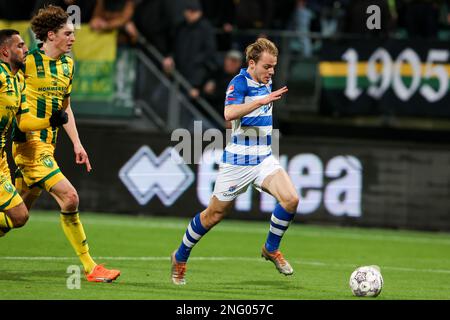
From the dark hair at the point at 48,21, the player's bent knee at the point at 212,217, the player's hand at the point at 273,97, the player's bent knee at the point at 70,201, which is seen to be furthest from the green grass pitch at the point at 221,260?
the dark hair at the point at 48,21

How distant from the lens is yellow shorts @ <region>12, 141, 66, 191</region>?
10.2m

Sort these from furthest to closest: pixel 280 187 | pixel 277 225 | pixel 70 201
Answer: pixel 277 225 < pixel 280 187 < pixel 70 201

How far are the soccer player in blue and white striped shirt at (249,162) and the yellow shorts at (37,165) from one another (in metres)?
1.40

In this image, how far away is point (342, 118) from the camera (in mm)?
18328

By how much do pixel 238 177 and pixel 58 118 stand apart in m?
1.84

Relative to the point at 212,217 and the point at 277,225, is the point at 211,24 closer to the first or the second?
the point at 277,225

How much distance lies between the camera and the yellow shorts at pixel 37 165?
10172 millimetres

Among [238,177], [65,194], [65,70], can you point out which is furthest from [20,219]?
[238,177]

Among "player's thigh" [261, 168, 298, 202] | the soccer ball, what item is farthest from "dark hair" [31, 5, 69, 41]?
the soccer ball

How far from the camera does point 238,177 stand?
34.4 ft

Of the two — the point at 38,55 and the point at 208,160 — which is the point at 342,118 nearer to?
the point at 208,160

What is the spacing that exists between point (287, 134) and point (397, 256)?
560 centimetres

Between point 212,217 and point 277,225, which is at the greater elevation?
point 212,217

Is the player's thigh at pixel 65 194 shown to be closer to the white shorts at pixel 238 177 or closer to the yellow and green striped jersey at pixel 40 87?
the yellow and green striped jersey at pixel 40 87
